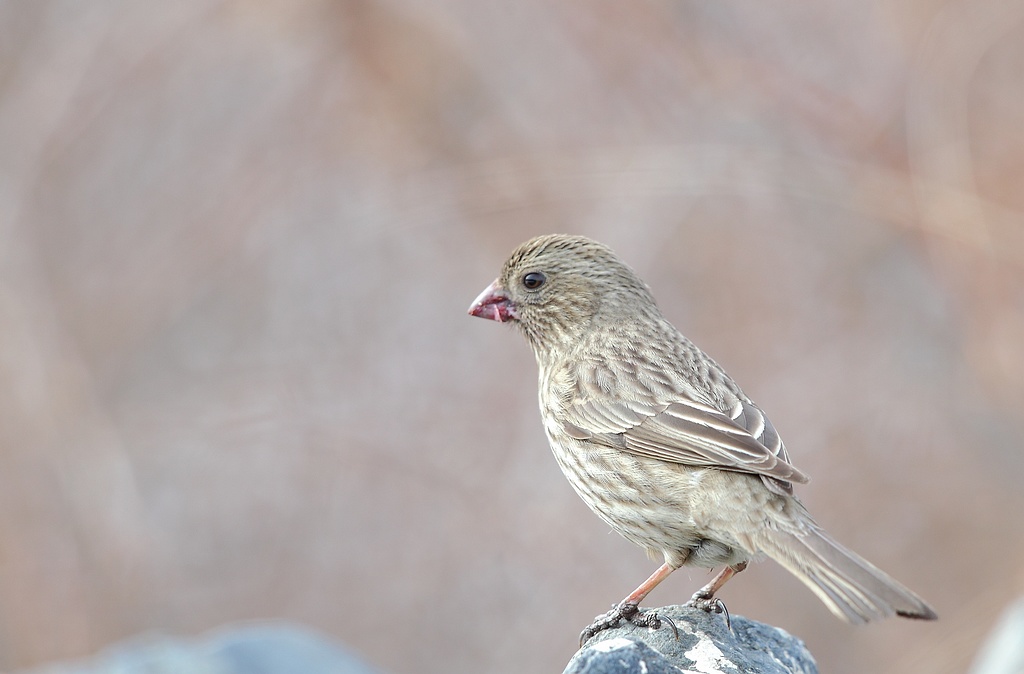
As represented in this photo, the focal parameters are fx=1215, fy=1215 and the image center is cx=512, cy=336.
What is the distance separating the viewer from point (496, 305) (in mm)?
5277

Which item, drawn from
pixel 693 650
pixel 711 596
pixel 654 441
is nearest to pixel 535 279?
pixel 654 441

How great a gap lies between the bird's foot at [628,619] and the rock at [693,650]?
0.9 inches

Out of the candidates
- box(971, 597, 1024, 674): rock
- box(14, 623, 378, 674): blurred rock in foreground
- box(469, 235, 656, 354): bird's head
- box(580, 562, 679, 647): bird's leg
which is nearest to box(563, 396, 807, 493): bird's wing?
box(580, 562, 679, 647): bird's leg

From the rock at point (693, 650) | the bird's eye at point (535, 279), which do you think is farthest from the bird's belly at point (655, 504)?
the bird's eye at point (535, 279)

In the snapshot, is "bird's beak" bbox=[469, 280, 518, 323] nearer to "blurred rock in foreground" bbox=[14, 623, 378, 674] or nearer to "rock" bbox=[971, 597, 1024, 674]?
"blurred rock in foreground" bbox=[14, 623, 378, 674]

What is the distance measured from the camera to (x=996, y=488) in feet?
28.1

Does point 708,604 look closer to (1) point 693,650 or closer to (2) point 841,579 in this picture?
(1) point 693,650

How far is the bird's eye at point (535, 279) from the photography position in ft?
17.0

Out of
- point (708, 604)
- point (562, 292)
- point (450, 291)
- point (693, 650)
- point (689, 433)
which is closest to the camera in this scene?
point (693, 650)

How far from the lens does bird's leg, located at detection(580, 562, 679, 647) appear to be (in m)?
4.29

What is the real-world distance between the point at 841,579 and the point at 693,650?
70cm

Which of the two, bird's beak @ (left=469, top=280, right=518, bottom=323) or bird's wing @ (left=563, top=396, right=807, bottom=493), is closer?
bird's wing @ (left=563, top=396, right=807, bottom=493)

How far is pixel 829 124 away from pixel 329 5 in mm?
4035

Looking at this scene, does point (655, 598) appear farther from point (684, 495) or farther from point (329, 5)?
point (329, 5)
